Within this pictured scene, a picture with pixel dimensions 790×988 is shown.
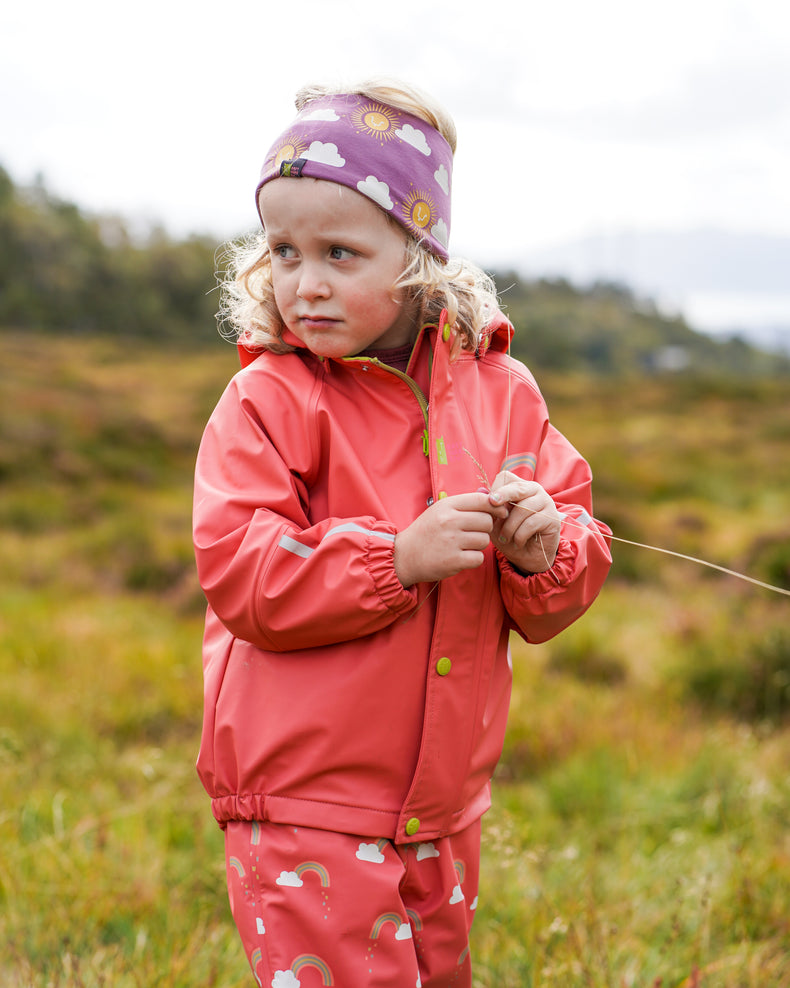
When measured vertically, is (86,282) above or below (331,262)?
above

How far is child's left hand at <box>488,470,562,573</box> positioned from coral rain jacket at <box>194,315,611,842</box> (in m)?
0.05

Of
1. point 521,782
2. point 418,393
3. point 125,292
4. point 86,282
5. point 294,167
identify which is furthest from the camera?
point 125,292

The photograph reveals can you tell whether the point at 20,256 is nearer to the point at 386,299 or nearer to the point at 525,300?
the point at 525,300

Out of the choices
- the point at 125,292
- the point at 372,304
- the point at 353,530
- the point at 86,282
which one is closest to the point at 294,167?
the point at 372,304

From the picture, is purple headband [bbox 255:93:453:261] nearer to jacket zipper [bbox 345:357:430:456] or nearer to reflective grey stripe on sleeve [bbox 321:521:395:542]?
jacket zipper [bbox 345:357:430:456]

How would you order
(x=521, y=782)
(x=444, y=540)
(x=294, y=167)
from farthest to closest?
(x=521, y=782) < (x=294, y=167) < (x=444, y=540)

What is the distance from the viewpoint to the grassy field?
239 cm

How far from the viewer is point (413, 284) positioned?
1693mm

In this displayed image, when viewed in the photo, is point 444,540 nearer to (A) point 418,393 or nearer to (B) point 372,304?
(A) point 418,393

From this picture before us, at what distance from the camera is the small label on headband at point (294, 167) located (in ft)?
5.26

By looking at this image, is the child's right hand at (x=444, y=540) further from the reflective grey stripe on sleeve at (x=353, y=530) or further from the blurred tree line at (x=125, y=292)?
the blurred tree line at (x=125, y=292)

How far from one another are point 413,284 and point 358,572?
579 mm

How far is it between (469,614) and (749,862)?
70.8 inches

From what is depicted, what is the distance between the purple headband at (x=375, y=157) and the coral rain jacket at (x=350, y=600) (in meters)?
0.24
